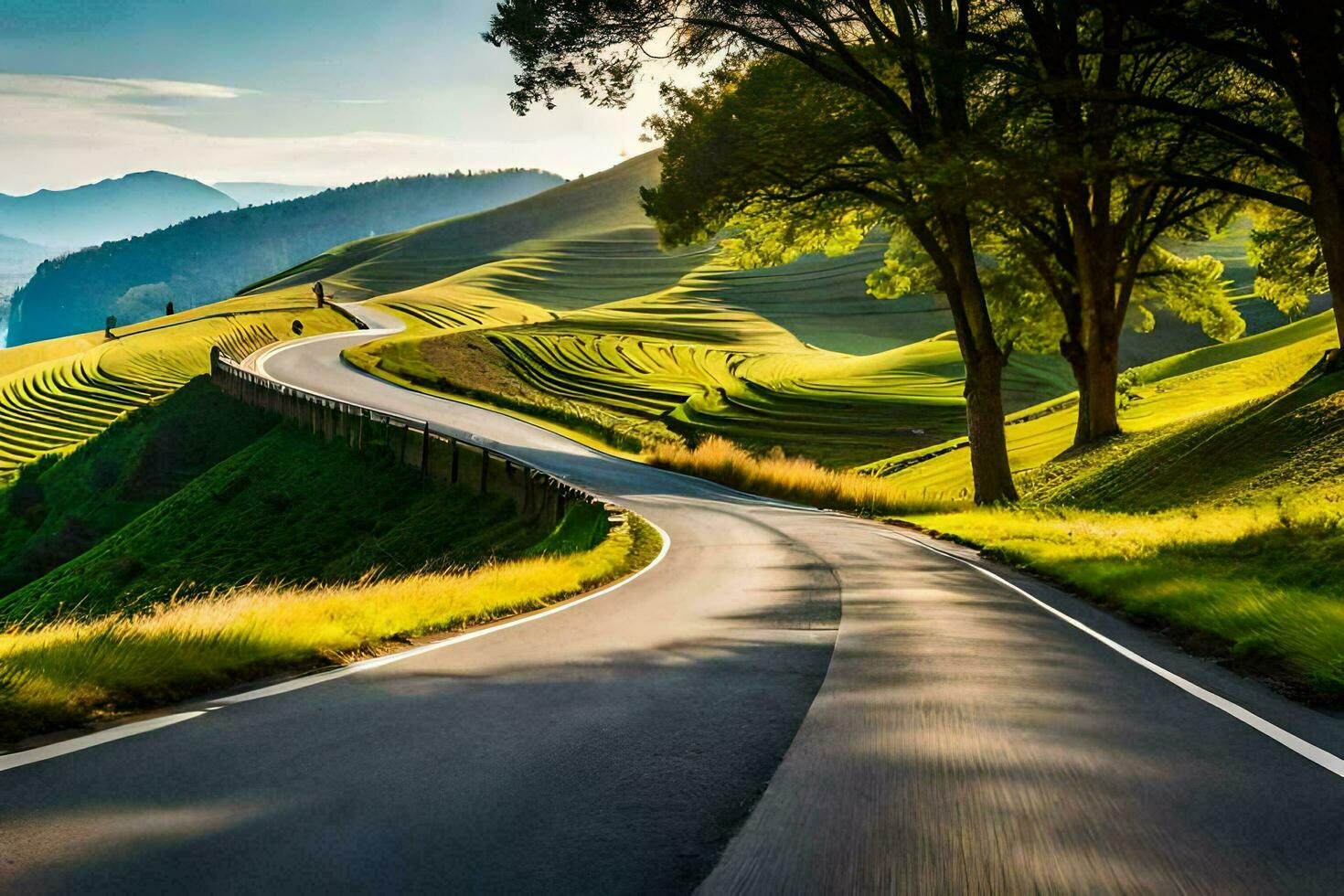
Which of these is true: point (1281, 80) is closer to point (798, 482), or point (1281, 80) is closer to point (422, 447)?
point (798, 482)

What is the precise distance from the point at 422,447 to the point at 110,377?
168 feet

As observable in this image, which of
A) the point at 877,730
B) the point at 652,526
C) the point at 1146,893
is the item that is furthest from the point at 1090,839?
the point at 652,526

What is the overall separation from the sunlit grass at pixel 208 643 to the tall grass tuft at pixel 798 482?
1578 centimetres

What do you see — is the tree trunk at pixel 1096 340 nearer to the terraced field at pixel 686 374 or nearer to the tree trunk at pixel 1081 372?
the tree trunk at pixel 1081 372

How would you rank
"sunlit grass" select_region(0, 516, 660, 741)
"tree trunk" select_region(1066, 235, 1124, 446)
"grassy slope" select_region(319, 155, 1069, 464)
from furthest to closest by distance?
"grassy slope" select_region(319, 155, 1069, 464) < "tree trunk" select_region(1066, 235, 1124, 446) < "sunlit grass" select_region(0, 516, 660, 741)

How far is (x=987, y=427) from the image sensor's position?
81.4ft

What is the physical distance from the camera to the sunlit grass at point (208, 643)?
5863mm

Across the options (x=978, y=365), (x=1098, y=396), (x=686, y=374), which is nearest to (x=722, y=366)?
(x=686, y=374)

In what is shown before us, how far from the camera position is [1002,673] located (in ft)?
23.9

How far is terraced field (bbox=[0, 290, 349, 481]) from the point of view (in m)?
67.6

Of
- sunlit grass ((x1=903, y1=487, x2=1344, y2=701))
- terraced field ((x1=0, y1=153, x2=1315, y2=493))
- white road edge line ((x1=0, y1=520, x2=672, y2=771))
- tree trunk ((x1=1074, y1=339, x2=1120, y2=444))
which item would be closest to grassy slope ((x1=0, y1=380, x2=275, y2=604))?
terraced field ((x1=0, y1=153, x2=1315, y2=493))

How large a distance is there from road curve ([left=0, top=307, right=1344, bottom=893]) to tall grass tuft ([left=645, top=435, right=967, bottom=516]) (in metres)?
18.8

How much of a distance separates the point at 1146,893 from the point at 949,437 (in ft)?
185

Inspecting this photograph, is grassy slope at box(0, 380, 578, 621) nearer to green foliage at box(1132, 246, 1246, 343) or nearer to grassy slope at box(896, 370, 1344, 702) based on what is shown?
grassy slope at box(896, 370, 1344, 702)
